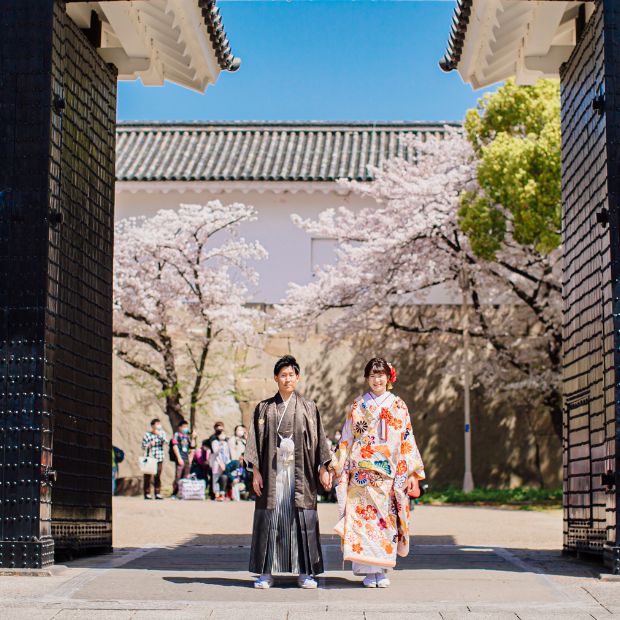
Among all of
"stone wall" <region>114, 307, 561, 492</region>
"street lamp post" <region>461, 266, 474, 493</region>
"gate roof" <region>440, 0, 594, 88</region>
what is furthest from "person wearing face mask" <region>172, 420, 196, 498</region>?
"gate roof" <region>440, 0, 594, 88</region>

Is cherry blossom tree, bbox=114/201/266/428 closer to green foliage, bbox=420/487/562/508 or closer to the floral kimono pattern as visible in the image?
green foliage, bbox=420/487/562/508

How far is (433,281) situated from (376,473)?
52.3ft

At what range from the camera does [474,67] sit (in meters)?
10.3

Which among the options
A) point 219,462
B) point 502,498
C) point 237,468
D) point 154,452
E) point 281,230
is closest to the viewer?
point 154,452

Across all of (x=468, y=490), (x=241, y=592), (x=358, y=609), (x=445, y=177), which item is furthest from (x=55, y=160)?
(x=468, y=490)

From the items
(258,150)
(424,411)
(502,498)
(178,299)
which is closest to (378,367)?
(502,498)

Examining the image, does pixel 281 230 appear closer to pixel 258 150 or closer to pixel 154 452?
pixel 258 150

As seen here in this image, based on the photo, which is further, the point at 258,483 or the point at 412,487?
the point at 412,487

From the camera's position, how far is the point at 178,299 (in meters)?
23.7

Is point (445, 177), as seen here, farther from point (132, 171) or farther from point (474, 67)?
point (474, 67)

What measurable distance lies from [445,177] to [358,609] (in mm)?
16356

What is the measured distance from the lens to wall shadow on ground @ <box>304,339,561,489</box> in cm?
2386

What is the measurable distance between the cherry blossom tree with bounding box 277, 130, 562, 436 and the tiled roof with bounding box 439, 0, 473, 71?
10.5 m

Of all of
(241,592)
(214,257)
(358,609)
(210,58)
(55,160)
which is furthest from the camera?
(214,257)
